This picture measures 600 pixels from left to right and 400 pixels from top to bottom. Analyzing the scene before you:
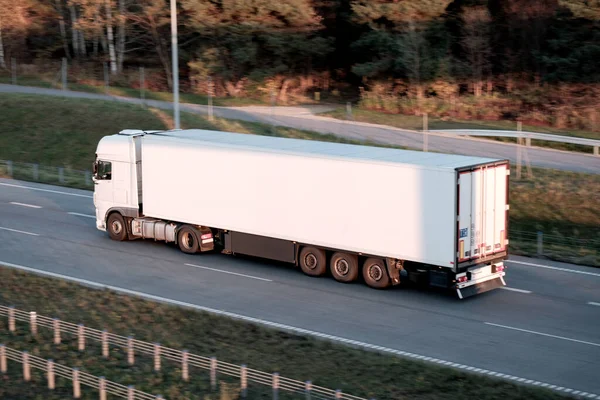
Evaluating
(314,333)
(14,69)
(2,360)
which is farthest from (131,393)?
(14,69)

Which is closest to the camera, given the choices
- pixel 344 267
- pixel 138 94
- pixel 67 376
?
pixel 67 376

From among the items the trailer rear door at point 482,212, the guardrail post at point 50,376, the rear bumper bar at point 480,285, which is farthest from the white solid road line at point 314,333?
the guardrail post at point 50,376

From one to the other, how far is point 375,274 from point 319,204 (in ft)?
Result: 6.67

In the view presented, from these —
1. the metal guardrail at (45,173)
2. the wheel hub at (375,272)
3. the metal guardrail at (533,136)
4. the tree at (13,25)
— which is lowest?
the wheel hub at (375,272)

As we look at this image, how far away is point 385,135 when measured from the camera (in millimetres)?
40156

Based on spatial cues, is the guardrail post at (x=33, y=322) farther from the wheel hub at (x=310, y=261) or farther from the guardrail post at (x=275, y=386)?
the wheel hub at (x=310, y=261)

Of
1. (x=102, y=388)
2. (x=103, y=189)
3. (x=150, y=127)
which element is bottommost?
(x=102, y=388)

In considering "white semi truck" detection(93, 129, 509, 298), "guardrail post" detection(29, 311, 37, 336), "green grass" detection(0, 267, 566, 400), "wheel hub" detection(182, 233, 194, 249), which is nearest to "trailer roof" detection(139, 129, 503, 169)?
"white semi truck" detection(93, 129, 509, 298)

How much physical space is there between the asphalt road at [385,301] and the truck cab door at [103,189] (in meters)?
0.67

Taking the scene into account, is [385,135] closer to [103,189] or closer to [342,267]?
[103,189]

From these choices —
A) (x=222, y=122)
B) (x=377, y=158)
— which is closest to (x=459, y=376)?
(x=377, y=158)

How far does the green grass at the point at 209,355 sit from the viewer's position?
14.7 m

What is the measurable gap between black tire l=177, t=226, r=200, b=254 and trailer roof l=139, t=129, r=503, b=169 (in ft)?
7.67

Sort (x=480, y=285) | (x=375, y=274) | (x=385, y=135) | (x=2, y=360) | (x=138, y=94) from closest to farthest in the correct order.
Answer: (x=2, y=360)
(x=480, y=285)
(x=375, y=274)
(x=385, y=135)
(x=138, y=94)
